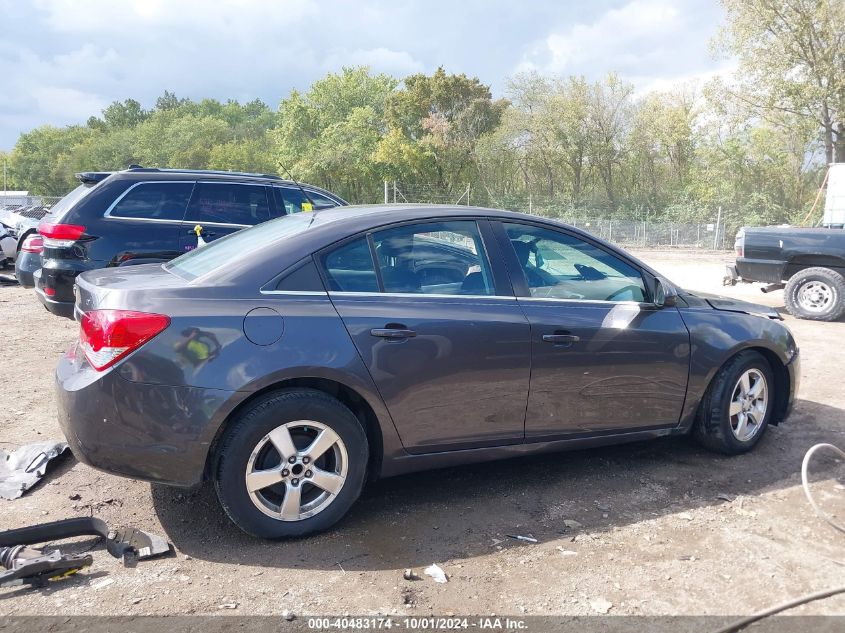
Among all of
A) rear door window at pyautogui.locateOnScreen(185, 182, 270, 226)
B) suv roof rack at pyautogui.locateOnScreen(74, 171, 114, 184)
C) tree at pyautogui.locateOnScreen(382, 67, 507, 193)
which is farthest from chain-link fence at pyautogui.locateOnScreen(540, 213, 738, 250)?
suv roof rack at pyautogui.locateOnScreen(74, 171, 114, 184)

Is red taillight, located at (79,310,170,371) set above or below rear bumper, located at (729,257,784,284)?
above

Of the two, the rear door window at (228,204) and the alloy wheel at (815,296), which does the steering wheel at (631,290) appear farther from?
the alloy wheel at (815,296)

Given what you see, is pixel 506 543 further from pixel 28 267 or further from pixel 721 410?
pixel 28 267

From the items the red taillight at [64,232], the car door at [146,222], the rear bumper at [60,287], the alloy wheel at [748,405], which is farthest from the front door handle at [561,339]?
the red taillight at [64,232]

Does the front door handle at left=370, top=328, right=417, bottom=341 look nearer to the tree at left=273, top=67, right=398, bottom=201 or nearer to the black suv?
the black suv

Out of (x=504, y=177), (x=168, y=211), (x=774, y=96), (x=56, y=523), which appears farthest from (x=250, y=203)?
(x=504, y=177)

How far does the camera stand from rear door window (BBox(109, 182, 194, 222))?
687 centimetres

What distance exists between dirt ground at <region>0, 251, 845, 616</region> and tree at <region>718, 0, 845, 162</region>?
29.7m

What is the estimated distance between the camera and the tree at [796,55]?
1117 inches

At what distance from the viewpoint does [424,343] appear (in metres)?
3.45

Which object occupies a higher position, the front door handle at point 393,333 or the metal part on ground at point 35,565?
the front door handle at point 393,333

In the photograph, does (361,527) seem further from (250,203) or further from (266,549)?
(250,203)

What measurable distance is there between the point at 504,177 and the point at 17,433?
3800cm

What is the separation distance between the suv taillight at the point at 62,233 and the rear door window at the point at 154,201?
35 centimetres
